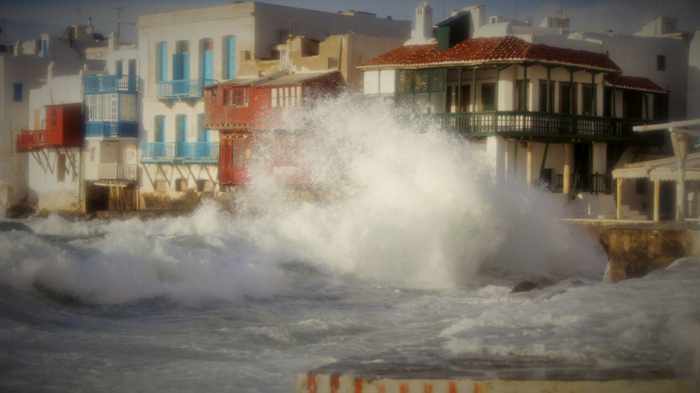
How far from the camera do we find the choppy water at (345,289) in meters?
13.0

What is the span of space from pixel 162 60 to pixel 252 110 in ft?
29.5

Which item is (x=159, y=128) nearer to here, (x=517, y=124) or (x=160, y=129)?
(x=160, y=129)

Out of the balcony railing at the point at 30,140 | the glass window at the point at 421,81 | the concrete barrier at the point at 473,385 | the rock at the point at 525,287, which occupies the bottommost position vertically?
the rock at the point at 525,287

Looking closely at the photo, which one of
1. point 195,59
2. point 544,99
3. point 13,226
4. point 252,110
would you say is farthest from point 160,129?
point 544,99

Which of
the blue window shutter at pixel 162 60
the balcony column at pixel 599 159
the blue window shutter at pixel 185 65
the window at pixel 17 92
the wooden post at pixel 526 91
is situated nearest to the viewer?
the wooden post at pixel 526 91

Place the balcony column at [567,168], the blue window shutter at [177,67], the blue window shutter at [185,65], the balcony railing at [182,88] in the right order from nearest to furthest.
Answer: the balcony column at [567,168] → the balcony railing at [182,88] → the blue window shutter at [185,65] → the blue window shutter at [177,67]

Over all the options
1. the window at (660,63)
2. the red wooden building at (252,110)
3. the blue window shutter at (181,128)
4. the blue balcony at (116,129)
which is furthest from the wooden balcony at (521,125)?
the blue balcony at (116,129)

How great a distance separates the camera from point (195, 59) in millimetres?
44312

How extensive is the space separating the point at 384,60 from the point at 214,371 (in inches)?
913

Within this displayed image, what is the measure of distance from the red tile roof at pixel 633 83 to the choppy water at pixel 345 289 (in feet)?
20.5

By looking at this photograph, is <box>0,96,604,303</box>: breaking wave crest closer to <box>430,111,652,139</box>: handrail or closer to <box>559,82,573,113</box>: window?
<box>430,111,652,139</box>: handrail

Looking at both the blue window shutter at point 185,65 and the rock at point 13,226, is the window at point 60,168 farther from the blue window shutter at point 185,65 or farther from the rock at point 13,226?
the blue window shutter at point 185,65

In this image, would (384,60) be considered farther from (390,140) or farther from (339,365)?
(339,365)

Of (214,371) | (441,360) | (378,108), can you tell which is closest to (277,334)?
(214,371)
